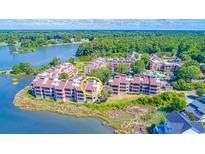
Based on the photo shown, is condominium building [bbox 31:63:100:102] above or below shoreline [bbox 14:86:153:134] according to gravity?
above

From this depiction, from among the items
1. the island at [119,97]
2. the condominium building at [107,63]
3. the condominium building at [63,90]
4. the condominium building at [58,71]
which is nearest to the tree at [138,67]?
the island at [119,97]

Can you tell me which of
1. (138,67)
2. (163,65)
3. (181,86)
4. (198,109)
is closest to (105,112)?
(198,109)

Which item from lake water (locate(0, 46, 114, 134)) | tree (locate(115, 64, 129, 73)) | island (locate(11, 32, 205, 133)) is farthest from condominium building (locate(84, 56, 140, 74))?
lake water (locate(0, 46, 114, 134))

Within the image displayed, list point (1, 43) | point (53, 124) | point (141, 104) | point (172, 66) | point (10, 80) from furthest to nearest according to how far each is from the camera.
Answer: point (1, 43) < point (172, 66) < point (10, 80) < point (141, 104) < point (53, 124)

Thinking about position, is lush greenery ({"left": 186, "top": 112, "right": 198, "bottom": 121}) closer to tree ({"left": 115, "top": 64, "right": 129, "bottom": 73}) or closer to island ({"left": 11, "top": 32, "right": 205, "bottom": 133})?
island ({"left": 11, "top": 32, "right": 205, "bottom": 133})

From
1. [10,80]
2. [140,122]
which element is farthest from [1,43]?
[140,122]

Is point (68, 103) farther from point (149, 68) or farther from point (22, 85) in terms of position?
point (149, 68)
